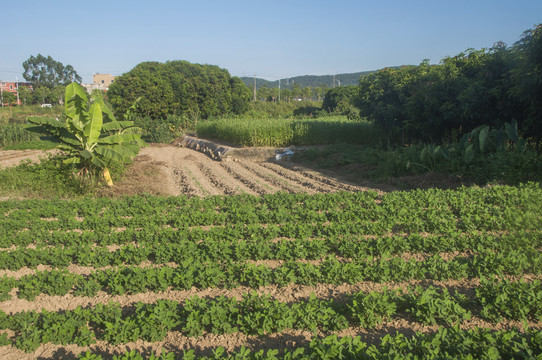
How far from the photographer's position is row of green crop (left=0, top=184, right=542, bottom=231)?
24.0 ft

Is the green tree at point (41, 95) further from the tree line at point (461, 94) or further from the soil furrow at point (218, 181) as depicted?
the tree line at point (461, 94)

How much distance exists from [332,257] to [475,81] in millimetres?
9779

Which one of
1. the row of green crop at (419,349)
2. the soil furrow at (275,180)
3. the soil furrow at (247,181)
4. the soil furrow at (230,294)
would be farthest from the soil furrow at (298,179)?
the row of green crop at (419,349)

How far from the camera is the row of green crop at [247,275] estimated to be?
4.85 metres

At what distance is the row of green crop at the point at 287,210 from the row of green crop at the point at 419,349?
3.70 metres

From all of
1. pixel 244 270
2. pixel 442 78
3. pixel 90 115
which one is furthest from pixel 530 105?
pixel 90 115

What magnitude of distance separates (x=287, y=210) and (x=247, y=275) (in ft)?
10.3

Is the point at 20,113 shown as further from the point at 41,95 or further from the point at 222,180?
the point at 222,180

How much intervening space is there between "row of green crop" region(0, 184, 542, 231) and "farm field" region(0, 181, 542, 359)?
A: 0.14ft

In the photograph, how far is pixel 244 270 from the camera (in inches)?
198

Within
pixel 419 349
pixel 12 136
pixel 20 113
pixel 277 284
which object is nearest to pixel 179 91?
pixel 20 113

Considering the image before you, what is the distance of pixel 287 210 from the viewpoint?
8000 mm

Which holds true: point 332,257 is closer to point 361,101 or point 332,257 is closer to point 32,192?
point 32,192

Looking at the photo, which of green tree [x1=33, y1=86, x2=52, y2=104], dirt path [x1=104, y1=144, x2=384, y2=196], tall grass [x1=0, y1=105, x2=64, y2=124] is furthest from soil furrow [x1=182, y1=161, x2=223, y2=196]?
green tree [x1=33, y1=86, x2=52, y2=104]
